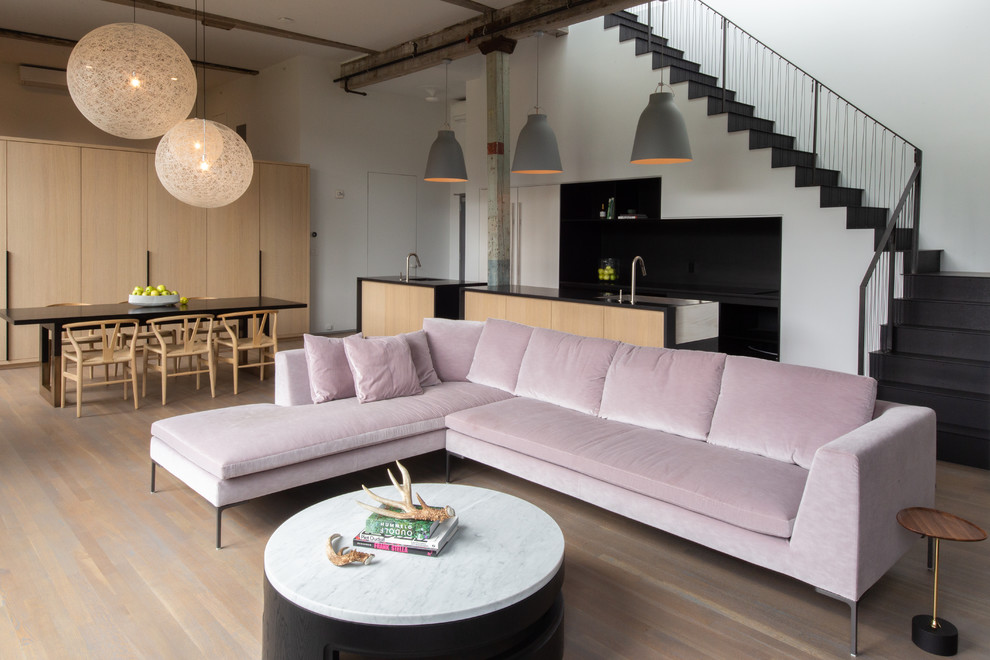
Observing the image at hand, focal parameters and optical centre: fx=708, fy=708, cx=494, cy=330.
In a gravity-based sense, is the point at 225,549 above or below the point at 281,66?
below

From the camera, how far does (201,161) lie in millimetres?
5184

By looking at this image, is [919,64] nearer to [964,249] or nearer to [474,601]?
[964,249]

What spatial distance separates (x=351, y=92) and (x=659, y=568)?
8.78m

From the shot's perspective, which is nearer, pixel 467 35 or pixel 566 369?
pixel 566 369

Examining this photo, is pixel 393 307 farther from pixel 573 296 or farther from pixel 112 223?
pixel 112 223

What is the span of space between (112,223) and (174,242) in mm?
696

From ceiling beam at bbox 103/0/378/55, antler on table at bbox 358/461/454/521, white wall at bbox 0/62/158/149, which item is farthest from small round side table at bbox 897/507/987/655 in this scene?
white wall at bbox 0/62/158/149

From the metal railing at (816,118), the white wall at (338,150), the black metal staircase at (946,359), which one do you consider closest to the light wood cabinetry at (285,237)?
the white wall at (338,150)

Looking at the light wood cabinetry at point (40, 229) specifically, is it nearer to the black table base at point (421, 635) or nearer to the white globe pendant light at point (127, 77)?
the white globe pendant light at point (127, 77)

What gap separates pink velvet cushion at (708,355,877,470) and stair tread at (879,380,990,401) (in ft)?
6.58

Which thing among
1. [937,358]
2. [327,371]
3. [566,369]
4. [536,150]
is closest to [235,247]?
[536,150]

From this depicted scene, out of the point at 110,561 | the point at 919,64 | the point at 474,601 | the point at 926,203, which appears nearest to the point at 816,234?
the point at 926,203

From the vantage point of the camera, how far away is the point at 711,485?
9.16 ft

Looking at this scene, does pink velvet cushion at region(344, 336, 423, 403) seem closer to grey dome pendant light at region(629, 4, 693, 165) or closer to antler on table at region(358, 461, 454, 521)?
antler on table at region(358, 461, 454, 521)
